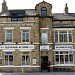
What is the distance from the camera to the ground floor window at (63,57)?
3266cm

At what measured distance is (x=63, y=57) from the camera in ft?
108

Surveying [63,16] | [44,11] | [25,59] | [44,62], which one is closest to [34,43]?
[25,59]

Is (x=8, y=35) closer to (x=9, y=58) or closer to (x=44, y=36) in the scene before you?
(x=9, y=58)

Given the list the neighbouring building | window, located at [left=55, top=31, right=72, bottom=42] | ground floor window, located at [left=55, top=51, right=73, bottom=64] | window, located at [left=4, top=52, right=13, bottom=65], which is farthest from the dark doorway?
window, located at [left=4, top=52, right=13, bottom=65]

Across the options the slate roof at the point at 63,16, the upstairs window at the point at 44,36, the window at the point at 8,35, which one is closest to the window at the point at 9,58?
the window at the point at 8,35

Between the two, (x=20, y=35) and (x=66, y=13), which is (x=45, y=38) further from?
(x=66, y=13)

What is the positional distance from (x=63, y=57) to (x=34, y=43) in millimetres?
4526

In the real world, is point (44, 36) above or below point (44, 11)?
below

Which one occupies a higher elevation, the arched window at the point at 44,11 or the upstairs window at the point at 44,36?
the arched window at the point at 44,11

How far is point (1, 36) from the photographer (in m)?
32.5

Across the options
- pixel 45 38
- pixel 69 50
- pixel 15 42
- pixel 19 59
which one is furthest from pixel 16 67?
pixel 69 50

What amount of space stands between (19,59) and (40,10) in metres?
7.56

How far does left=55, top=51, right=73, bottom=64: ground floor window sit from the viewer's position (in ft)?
107

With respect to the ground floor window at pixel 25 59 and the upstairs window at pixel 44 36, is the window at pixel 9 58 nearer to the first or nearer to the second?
the ground floor window at pixel 25 59
